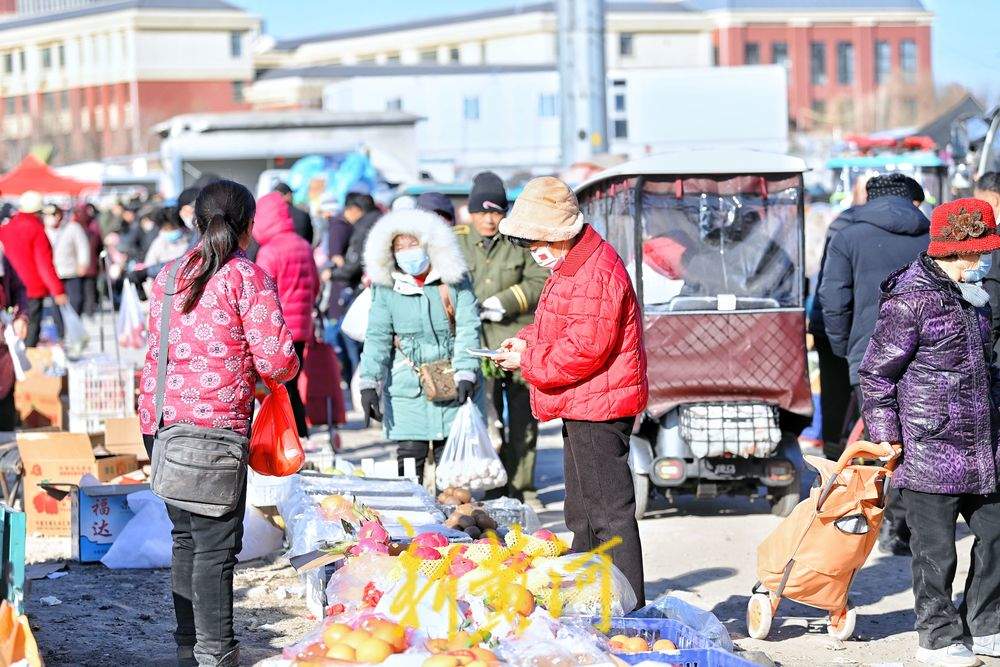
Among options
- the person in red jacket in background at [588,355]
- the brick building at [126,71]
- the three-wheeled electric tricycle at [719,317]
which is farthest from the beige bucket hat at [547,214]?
the brick building at [126,71]

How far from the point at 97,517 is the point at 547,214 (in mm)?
3298

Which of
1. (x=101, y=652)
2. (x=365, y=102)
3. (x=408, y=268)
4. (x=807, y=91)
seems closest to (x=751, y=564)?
(x=408, y=268)

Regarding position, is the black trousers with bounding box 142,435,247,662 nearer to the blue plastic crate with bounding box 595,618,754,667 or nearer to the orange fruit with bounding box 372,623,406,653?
the orange fruit with bounding box 372,623,406,653

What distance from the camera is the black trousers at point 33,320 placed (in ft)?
49.8

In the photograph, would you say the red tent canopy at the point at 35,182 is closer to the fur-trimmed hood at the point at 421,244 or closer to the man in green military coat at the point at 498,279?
the man in green military coat at the point at 498,279

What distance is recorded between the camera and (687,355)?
8250 mm

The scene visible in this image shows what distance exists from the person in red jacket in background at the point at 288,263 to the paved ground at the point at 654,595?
210cm

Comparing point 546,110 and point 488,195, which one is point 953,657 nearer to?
point 488,195

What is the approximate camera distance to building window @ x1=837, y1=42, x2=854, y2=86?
338ft

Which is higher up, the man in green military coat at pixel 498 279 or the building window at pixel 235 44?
the building window at pixel 235 44

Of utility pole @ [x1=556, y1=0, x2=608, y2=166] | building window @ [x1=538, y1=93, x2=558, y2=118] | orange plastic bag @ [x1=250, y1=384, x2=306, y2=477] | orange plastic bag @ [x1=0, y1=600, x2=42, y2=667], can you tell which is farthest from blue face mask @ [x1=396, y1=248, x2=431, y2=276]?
building window @ [x1=538, y1=93, x2=558, y2=118]

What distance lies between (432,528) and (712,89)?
98.4 feet

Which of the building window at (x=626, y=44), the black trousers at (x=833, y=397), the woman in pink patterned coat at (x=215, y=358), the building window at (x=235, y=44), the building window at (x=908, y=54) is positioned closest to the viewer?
the woman in pink patterned coat at (x=215, y=358)

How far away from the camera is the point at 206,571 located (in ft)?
17.9
